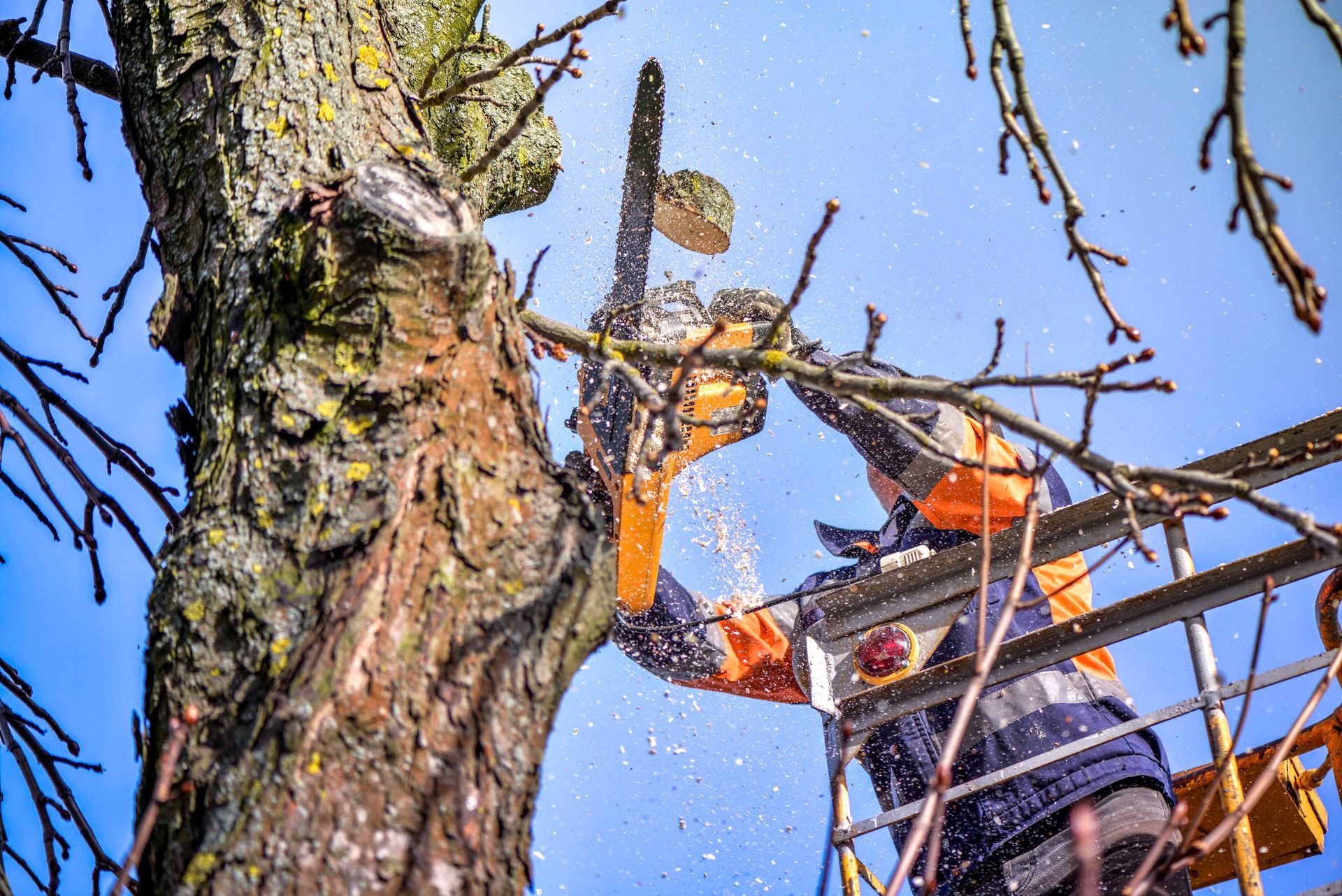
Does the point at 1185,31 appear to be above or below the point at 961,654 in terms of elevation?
below

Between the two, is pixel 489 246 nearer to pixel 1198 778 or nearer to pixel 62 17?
pixel 62 17

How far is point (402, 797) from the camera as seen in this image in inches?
47.0

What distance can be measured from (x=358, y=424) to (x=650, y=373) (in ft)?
10.3

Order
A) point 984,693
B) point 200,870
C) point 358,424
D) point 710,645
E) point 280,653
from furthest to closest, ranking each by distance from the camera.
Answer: point 710,645
point 984,693
point 358,424
point 280,653
point 200,870

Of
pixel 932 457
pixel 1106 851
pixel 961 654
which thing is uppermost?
pixel 932 457

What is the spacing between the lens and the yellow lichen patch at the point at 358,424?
1.47 m

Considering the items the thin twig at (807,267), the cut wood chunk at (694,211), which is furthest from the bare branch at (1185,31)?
the cut wood chunk at (694,211)

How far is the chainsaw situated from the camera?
443 cm

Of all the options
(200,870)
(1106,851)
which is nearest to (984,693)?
(1106,851)

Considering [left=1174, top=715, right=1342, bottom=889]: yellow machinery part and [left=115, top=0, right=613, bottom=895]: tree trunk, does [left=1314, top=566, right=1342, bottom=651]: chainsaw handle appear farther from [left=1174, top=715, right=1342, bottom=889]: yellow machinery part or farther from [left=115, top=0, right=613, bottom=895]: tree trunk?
[left=115, top=0, right=613, bottom=895]: tree trunk

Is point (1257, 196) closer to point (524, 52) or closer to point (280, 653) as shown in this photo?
point (280, 653)

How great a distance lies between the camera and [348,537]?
1.37 m

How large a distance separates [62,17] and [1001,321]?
2.47m

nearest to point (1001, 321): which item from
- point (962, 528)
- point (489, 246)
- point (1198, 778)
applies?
point (489, 246)
